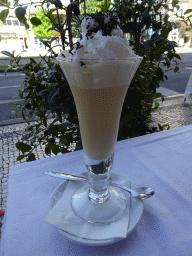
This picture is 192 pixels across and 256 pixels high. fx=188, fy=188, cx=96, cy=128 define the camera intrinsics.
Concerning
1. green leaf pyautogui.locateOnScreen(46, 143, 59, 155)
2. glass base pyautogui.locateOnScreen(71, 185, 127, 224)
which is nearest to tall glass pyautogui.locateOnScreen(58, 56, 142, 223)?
glass base pyautogui.locateOnScreen(71, 185, 127, 224)

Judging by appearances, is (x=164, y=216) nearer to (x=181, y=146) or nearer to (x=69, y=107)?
(x=181, y=146)

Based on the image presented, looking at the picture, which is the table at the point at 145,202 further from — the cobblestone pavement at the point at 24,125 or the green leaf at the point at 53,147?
the cobblestone pavement at the point at 24,125

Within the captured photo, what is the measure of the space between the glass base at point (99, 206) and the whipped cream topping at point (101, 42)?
453 millimetres

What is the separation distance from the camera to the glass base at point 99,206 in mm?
564

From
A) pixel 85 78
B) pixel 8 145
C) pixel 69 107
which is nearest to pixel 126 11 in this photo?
pixel 69 107

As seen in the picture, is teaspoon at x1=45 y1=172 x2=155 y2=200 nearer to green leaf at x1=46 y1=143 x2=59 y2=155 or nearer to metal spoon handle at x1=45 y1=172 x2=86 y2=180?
metal spoon handle at x1=45 y1=172 x2=86 y2=180

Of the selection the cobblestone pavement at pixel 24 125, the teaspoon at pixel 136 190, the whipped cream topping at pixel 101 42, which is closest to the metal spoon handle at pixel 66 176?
the teaspoon at pixel 136 190

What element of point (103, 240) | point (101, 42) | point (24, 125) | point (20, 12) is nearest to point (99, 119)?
point (101, 42)

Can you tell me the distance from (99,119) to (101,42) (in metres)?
0.21

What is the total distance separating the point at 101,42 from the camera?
51 cm

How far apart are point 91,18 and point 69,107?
1.74ft

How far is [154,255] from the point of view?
0.45 metres

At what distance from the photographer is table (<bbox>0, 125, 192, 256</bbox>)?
468 mm

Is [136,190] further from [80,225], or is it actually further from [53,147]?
[53,147]
